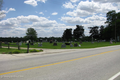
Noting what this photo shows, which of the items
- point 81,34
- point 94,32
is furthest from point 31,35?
point 94,32

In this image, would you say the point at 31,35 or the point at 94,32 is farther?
the point at 94,32

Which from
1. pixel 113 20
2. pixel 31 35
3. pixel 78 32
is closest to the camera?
pixel 113 20

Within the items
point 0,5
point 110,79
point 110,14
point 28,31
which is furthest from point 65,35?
point 110,79

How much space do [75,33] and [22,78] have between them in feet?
341

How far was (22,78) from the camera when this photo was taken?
17.0ft

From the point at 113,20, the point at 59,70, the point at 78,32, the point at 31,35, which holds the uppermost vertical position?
the point at 113,20

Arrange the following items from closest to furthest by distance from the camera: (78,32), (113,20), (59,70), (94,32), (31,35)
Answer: (59,70), (113,20), (31,35), (78,32), (94,32)

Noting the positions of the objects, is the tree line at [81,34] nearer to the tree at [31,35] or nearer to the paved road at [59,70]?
the tree at [31,35]

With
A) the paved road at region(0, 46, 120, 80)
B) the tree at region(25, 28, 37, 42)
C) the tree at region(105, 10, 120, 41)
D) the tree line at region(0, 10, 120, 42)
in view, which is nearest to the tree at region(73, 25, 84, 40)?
the tree line at region(0, 10, 120, 42)

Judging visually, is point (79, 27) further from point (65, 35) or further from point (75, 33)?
point (65, 35)

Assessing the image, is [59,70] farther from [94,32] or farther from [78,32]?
[94,32]

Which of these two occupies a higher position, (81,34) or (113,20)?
(113,20)

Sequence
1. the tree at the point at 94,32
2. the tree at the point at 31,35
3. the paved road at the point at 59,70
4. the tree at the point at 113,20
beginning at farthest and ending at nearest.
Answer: the tree at the point at 94,32 → the tree at the point at 31,35 → the tree at the point at 113,20 → the paved road at the point at 59,70

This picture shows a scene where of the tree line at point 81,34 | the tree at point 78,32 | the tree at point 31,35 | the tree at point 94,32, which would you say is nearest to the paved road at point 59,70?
the tree line at point 81,34
